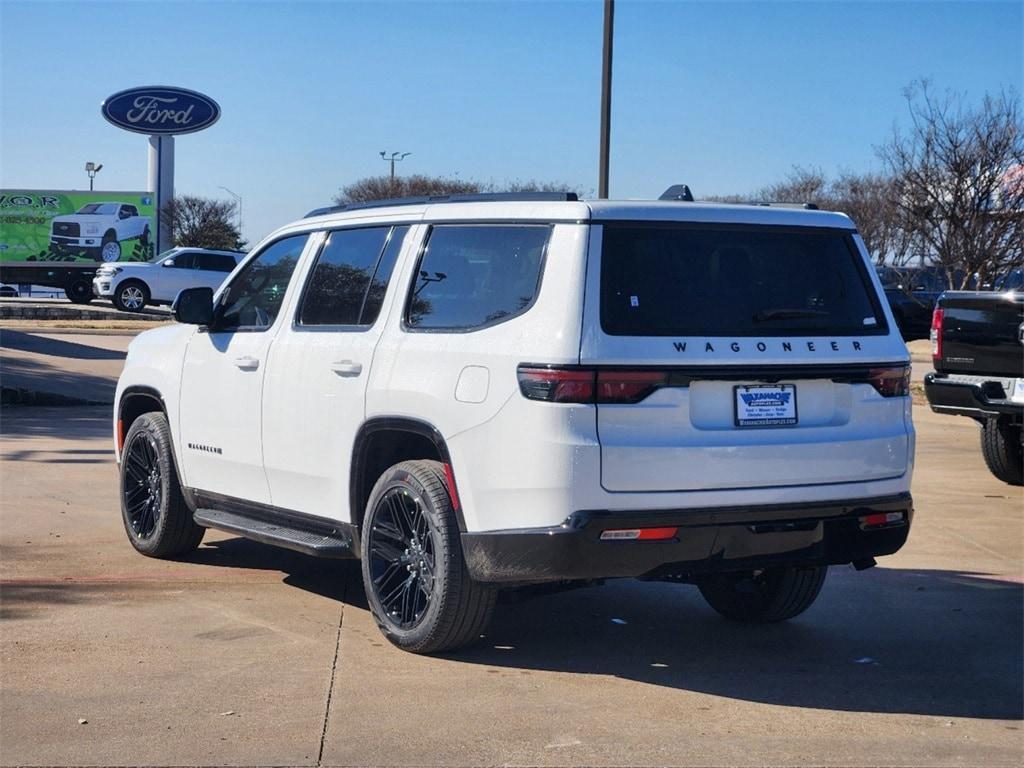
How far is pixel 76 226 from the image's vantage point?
142 ft

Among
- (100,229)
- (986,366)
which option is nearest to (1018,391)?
(986,366)

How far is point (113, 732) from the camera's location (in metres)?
4.69

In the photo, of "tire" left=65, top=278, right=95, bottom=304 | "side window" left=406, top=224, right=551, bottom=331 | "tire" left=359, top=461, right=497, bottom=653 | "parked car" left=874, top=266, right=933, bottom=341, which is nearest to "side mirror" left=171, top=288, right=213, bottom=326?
"side window" left=406, top=224, right=551, bottom=331

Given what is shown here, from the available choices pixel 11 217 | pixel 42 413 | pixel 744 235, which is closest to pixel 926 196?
pixel 42 413

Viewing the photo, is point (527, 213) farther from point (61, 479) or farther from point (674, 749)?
point (61, 479)

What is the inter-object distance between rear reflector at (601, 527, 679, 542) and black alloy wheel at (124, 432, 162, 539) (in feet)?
11.1

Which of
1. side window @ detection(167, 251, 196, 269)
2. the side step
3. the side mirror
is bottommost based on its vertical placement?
the side step

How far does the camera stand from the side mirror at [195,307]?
6988 millimetres

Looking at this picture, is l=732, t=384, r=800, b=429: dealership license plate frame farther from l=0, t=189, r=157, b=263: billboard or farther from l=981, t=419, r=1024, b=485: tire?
l=0, t=189, r=157, b=263: billboard

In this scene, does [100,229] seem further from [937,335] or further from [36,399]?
[937,335]

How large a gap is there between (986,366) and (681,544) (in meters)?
5.98

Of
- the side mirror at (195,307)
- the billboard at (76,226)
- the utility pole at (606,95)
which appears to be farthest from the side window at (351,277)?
the billboard at (76,226)

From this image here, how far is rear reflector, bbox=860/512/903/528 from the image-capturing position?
558 centimetres

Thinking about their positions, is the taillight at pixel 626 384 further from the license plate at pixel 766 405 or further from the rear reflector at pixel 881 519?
the rear reflector at pixel 881 519
